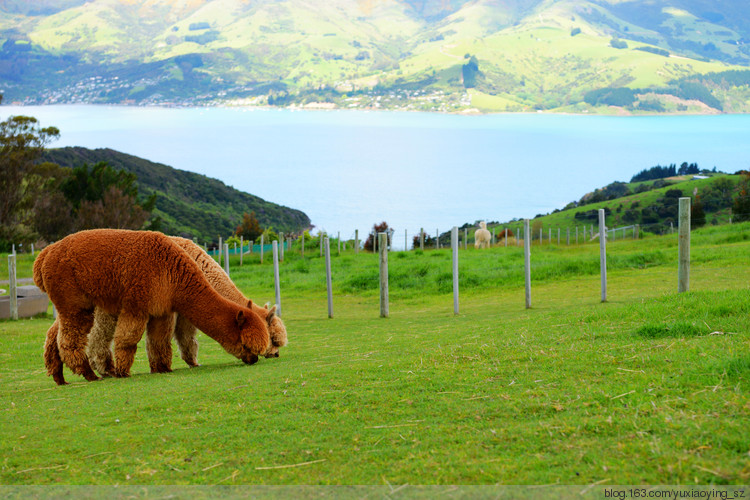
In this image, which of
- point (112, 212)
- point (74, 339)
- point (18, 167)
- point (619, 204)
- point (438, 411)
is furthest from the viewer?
point (619, 204)

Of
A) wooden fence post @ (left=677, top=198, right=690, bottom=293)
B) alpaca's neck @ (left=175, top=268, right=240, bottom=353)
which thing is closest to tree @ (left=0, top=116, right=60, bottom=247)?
alpaca's neck @ (left=175, top=268, right=240, bottom=353)

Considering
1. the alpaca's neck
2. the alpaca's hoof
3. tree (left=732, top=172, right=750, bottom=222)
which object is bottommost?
the alpaca's hoof

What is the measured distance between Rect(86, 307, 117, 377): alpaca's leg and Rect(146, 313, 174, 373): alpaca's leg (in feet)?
1.62

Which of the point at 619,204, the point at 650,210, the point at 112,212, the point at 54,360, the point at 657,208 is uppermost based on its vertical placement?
the point at 619,204

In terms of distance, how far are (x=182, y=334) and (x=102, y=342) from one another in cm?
120

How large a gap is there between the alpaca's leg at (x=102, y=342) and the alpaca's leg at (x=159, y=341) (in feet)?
1.62

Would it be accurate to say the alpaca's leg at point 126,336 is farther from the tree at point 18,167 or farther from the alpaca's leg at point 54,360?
the tree at point 18,167

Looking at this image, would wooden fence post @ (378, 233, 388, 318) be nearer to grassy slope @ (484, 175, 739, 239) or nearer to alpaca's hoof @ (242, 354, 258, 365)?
alpaca's hoof @ (242, 354, 258, 365)

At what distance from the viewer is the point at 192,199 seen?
334 feet

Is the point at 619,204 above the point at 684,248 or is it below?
above

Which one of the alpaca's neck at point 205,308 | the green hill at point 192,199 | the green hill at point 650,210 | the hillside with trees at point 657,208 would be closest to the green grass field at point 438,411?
the alpaca's neck at point 205,308

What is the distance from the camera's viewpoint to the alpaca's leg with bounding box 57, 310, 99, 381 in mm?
8336

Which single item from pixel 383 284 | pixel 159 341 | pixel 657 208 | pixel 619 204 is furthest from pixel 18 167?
pixel 619 204

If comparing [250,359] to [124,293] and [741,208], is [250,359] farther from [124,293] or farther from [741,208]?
[741,208]
